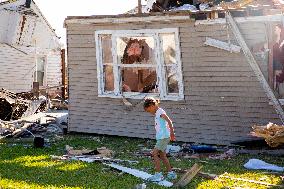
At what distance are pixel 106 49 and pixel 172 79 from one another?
2.69m

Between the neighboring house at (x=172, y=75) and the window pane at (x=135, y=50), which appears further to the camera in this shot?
the window pane at (x=135, y=50)

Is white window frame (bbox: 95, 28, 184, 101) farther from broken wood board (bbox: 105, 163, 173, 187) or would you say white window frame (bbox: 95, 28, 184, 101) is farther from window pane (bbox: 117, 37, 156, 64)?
broken wood board (bbox: 105, 163, 173, 187)

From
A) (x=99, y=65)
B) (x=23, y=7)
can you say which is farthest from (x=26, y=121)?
(x=23, y=7)

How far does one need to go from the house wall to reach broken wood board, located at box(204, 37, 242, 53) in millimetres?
162

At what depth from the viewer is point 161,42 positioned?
13711 millimetres

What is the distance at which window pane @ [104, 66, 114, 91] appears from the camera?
48.7 feet

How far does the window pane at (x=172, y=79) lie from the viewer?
13.6 meters

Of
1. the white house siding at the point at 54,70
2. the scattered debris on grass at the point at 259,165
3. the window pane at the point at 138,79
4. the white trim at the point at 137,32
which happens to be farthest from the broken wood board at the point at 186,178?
the white house siding at the point at 54,70

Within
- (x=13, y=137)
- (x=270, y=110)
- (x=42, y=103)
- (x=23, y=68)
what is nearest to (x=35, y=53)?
(x=23, y=68)

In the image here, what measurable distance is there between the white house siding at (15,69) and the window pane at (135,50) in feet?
46.0

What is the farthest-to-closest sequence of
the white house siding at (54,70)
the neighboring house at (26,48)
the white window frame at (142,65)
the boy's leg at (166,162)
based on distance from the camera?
the white house siding at (54,70) < the neighboring house at (26,48) < the white window frame at (142,65) < the boy's leg at (166,162)

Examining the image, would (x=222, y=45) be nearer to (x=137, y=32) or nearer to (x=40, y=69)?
(x=137, y=32)

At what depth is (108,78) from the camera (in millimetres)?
14969

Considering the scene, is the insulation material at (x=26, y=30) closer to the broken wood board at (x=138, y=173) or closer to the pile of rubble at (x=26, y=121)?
the pile of rubble at (x=26, y=121)
